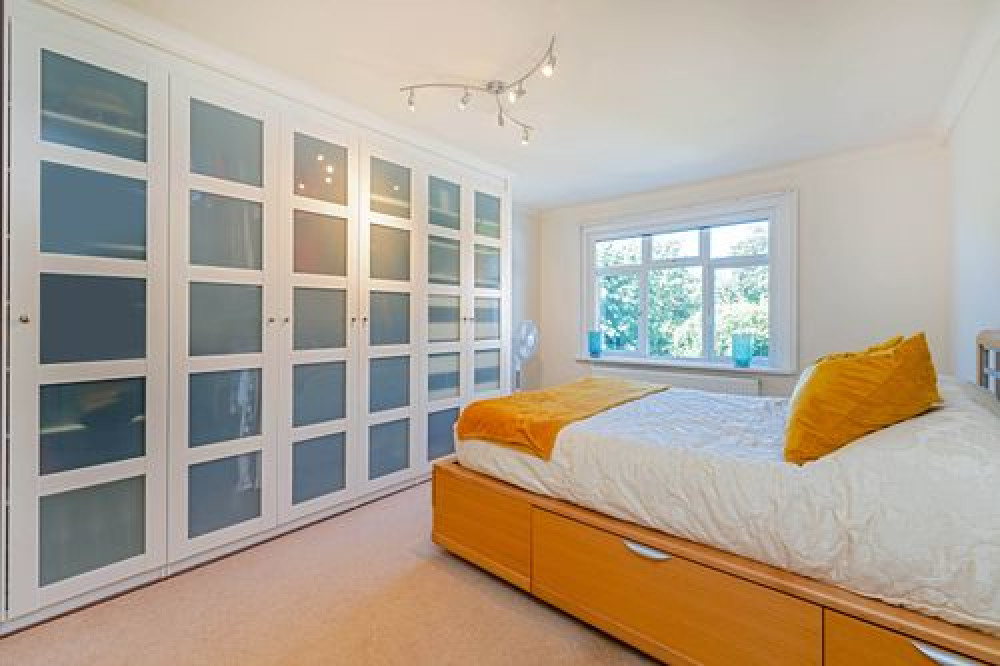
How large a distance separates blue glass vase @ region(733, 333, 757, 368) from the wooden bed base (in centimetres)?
281

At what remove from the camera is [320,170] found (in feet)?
8.63

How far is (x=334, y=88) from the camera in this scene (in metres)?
2.51

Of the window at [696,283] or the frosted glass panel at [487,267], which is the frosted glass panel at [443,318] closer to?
the frosted glass panel at [487,267]

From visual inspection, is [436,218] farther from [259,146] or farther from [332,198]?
[259,146]

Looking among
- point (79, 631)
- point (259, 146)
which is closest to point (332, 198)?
point (259, 146)

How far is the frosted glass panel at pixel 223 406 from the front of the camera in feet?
7.09

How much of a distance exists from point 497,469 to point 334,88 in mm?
2250

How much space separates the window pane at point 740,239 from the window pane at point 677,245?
159mm

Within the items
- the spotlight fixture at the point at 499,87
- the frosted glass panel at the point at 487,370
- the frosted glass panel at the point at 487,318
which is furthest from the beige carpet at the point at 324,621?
the spotlight fixture at the point at 499,87

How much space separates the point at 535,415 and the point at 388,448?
1.41 metres

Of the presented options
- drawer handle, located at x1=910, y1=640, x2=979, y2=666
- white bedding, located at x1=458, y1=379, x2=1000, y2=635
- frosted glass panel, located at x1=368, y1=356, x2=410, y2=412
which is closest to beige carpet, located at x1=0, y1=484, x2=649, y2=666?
white bedding, located at x1=458, y1=379, x2=1000, y2=635

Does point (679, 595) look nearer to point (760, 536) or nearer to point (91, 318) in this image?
point (760, 536)

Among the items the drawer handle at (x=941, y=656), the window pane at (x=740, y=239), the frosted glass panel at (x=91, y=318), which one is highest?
the window pane at (x=740, y=239)

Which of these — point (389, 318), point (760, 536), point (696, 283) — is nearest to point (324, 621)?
point (760, 536)
